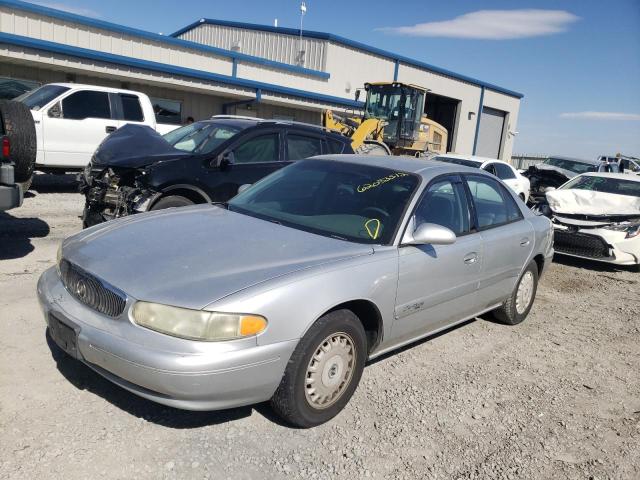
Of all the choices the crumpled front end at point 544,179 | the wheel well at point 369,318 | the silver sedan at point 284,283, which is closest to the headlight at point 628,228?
the silver sedan at point 284,283

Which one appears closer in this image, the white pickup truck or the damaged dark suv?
the damaged dark suv

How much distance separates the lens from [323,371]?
10.3 feet

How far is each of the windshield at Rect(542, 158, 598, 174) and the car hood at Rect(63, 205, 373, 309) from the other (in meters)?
17.5

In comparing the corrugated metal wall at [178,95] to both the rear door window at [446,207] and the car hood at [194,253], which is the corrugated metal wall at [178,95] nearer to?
the car hood at [194,253]

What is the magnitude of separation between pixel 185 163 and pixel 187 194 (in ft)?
1.23

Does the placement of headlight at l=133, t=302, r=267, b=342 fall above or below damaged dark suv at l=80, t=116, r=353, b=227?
below

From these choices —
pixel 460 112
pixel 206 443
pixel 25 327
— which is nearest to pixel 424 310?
pixel 206 443

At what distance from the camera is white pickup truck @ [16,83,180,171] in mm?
10508

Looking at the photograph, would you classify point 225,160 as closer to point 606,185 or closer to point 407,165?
point 407,165

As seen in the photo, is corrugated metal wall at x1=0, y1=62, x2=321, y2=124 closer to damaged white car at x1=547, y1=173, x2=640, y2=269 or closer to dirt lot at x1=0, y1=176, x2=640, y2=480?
dirt lot at x1=0, y1=176, x2=640, y2=480

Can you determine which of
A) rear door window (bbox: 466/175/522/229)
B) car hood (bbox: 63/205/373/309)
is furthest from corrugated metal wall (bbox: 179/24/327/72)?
car hood (bbox: 63/205/373/309)

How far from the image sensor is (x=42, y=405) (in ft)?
10.1

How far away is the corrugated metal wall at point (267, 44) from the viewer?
2636cm

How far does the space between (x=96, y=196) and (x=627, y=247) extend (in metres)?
7.54
